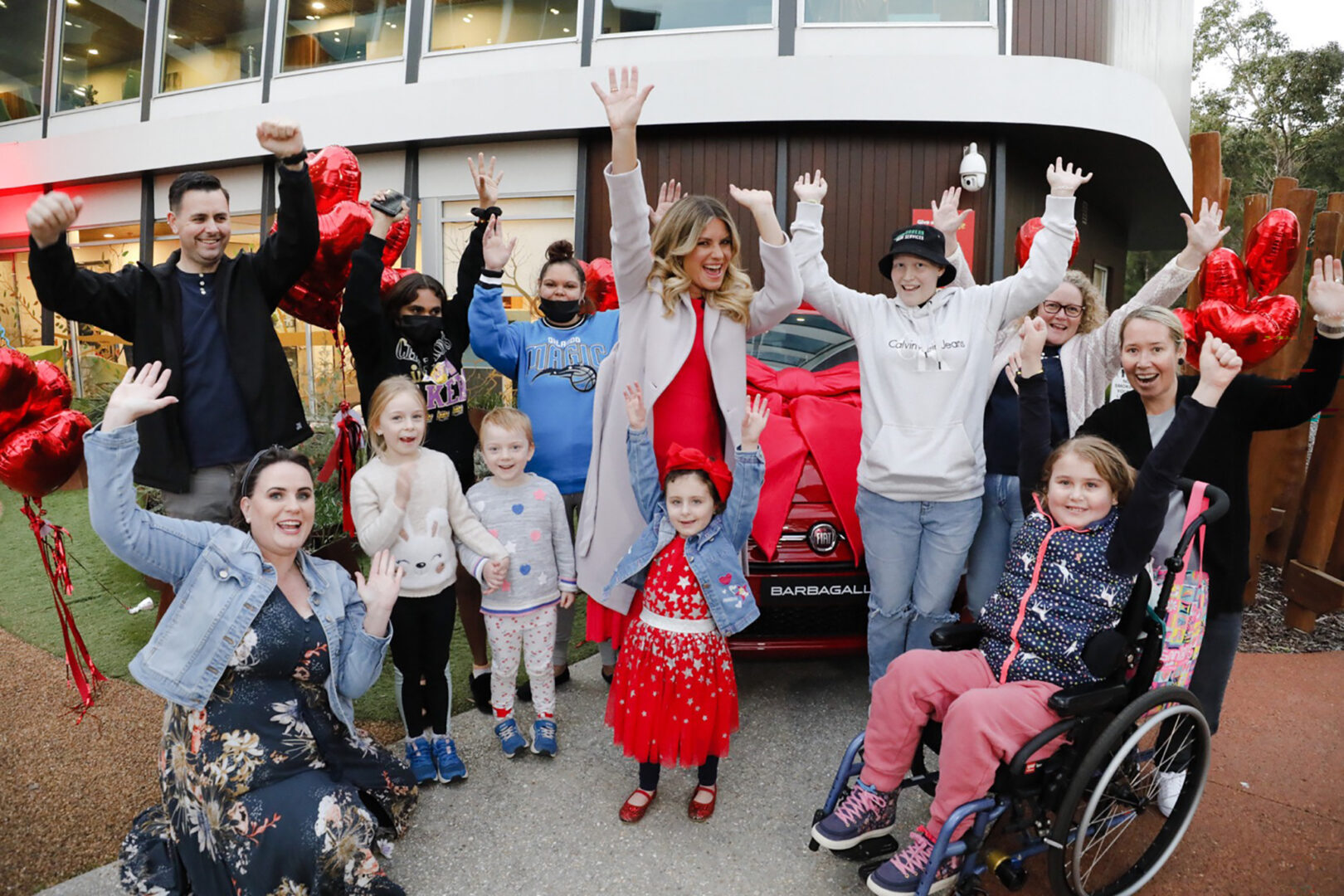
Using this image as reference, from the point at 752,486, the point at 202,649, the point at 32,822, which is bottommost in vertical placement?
the point at 32,822

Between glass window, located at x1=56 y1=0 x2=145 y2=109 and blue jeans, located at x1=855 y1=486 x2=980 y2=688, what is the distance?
15.5 metres

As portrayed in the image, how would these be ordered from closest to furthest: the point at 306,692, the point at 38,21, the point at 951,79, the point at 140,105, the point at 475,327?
the point at 306,692 → the point at 475,327 → the point at 951,79 → the point at 140,105 → the point at 38,21

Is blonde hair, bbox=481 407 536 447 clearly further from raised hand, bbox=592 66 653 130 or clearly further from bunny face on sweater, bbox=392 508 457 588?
raised hand, bbox=592 66 653 130

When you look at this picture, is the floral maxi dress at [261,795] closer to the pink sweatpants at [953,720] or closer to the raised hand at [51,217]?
the raised hand at [51,217]

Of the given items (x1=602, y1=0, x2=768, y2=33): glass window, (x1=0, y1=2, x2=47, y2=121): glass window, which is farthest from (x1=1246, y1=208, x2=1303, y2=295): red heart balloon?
(x1=0, y1=2, x2=47, y2=121): glass window

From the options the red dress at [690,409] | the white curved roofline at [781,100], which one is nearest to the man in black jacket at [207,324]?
the red dress at [690,409]

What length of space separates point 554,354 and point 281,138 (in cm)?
130

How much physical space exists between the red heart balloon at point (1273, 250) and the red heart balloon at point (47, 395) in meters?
4.90

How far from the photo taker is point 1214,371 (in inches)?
87.3

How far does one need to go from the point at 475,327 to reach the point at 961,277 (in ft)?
7.16

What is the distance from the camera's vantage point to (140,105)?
42.0 feet

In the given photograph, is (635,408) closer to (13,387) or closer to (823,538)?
(823,538)

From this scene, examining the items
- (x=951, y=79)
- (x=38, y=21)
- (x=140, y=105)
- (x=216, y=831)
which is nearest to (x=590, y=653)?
(x=216, y=831)

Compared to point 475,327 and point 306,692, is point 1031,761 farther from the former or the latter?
point 475,327
